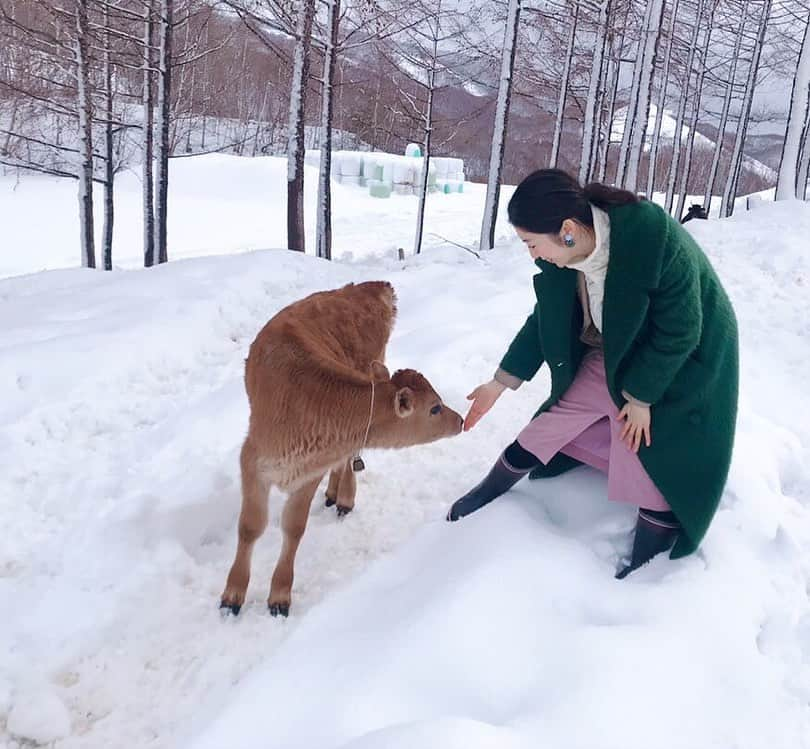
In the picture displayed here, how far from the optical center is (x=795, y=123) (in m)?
16.9

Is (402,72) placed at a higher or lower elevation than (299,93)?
higher

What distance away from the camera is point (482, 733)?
1.85 metres

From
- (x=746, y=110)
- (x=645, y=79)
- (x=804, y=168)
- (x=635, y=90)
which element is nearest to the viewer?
(x=645, y=79)

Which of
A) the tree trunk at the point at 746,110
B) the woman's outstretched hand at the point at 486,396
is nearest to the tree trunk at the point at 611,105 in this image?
the tree trunk at the point at 746,110

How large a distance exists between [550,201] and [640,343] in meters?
0.62

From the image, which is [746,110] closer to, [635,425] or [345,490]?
[345,490]

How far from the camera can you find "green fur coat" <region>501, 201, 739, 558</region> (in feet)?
7.70

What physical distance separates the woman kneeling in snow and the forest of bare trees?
10.6 metres

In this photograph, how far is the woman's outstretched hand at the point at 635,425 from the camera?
2494 mm

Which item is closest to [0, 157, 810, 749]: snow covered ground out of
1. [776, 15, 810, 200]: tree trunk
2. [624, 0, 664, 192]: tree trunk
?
[624, 0, 664, 192]: tree trunk

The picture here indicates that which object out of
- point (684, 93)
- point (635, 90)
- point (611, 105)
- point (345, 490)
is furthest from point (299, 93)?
point (684, 93)

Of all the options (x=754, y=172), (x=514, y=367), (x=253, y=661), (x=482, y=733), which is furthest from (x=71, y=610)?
(x=754, y=172)

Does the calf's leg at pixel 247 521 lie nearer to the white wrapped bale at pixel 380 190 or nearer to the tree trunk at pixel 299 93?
the tree trunk at pixel 299 93

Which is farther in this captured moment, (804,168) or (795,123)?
(804,168)
